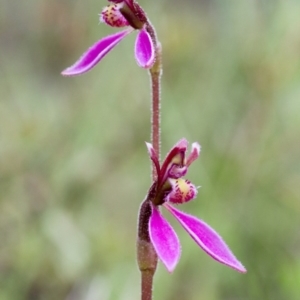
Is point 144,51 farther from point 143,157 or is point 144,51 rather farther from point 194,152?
point 143,157

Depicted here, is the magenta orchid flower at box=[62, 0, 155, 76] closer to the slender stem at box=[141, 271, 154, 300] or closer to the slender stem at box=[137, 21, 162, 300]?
the slender stem at box=[137, 21, 162, 300]

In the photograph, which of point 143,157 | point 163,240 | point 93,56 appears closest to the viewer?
point 163,240

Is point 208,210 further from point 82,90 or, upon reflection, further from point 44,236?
point 82,90

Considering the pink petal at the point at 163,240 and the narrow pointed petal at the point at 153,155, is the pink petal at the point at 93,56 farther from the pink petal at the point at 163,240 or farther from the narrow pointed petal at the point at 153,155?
the pink petal at the point at 163,240

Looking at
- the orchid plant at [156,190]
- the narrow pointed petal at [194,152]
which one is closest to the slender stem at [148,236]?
the orchid plant at [156,190]

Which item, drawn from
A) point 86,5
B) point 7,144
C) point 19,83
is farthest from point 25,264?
point 86,5

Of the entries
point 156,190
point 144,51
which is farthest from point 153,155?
point 144,51

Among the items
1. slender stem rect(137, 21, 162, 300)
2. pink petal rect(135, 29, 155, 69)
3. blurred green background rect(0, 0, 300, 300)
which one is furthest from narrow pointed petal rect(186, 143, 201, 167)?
blurred green background rect(0, 0, 300, 300)

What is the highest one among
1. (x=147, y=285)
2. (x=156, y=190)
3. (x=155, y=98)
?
(x=155, y=98)
